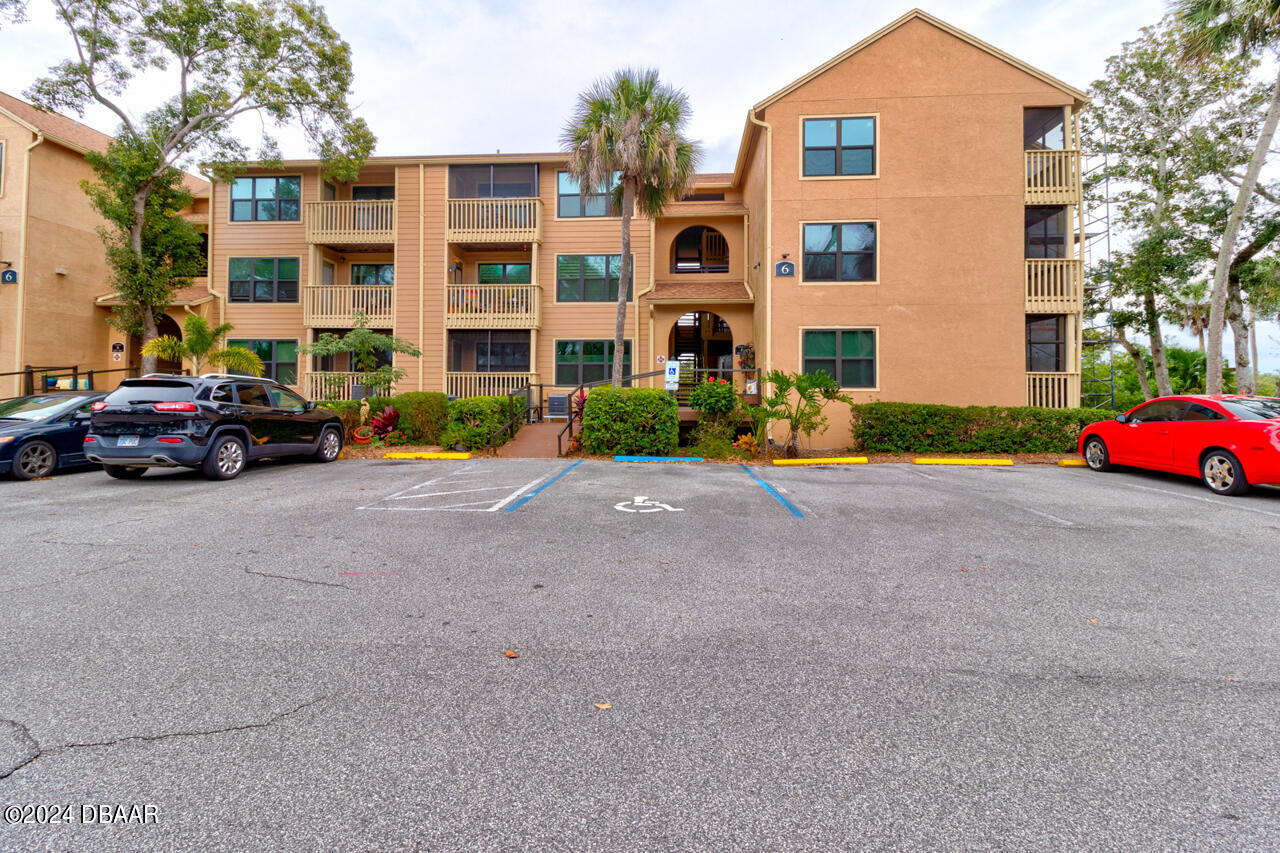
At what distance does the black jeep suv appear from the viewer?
27.6 ft

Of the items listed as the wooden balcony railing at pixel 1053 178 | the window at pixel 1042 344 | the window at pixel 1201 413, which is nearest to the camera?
the window at pixel 1201 413

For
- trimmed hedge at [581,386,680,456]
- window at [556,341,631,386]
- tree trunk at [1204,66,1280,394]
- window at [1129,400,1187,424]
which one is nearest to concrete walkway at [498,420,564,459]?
trimmed hedge at [581,386,680,456]

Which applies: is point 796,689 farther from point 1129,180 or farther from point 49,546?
point 1129,180

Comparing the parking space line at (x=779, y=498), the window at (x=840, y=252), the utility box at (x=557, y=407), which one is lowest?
the parking space line at (x=779, y=498)

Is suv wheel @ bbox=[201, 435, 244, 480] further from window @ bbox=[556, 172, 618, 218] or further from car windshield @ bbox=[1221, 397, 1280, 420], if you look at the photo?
car windshield @ bbox=[1221, 397, 1280, 420]

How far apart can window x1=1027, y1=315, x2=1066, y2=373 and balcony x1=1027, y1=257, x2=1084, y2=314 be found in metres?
0.78

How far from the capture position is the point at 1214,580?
14.6 ft

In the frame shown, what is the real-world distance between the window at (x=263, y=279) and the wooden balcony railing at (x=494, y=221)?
18.6 feet

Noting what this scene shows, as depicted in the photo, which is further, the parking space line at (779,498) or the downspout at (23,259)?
the downspout at (23,259)

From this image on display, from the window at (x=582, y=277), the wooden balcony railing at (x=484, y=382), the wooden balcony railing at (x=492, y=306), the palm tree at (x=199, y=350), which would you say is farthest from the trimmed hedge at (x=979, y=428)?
the palm tree at (x=199, y=350)

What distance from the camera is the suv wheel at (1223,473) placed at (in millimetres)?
8047

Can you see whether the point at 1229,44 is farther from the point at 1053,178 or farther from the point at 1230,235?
the point at 1230,235

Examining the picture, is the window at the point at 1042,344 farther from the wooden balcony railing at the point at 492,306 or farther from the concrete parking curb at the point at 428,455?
the concrete parking curb at the point at 428,455

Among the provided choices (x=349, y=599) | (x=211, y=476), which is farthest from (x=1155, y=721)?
(x=211, y=476)
